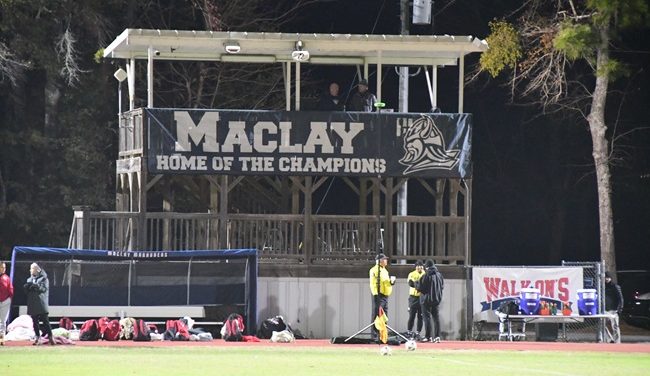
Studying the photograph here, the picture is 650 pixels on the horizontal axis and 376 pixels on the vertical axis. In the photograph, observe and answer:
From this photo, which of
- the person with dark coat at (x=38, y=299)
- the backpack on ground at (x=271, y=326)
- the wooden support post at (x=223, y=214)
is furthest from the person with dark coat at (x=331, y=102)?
the person with dark coat at (x=38, y=299)

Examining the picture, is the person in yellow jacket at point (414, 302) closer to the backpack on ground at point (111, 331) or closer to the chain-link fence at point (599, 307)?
the chain-link fence at point (599, 307)

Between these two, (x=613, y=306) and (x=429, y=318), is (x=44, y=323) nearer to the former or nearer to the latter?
(x=429, y=318)

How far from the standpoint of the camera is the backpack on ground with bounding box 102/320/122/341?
28.7m

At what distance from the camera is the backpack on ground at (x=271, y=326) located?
1191 inches

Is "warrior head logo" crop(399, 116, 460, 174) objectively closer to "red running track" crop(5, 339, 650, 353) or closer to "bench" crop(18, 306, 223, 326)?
"red running track" crop(5, 339, 650, 353)

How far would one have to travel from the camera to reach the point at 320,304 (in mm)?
31062

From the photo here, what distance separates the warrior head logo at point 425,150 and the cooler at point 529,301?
304cm

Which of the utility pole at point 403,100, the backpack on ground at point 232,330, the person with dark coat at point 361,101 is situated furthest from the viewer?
the utility pole at point 403,100

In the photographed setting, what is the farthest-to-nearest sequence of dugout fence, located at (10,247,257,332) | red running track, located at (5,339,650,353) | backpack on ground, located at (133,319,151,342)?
dugout fence, located at (10,247,257,332), backpack on ground, located at (133,319,151,342), red running track, located at (5,339,650,353)

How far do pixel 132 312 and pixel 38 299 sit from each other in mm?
3398

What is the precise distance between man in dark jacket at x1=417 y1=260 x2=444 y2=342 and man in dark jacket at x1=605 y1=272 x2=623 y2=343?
161 inches

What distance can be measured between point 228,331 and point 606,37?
13.2 meters

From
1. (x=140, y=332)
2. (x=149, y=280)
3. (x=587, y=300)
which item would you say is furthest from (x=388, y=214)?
(x=140, y=332)

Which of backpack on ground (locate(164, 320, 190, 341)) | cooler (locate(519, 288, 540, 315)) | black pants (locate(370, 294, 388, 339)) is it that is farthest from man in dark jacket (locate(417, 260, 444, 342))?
backpack on ground (locate(164, 320, 190, 341))
